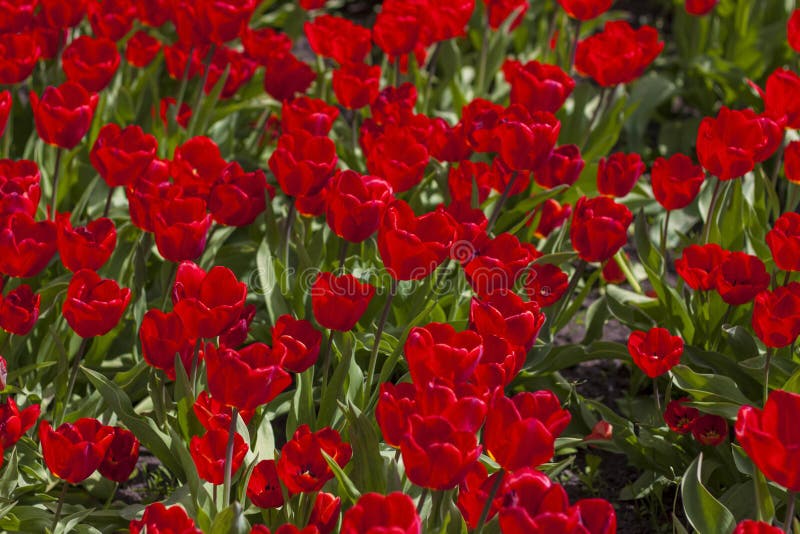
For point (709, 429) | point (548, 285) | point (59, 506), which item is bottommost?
point (709, 429)

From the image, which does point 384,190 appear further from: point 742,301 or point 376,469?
point 742,301

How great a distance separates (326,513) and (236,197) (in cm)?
89

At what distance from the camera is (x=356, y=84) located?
3.04m

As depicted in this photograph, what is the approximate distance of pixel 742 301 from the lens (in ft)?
7.86

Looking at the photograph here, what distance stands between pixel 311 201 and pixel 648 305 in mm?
1023

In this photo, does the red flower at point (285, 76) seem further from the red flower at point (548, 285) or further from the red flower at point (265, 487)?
the red flower at point (265, 487)

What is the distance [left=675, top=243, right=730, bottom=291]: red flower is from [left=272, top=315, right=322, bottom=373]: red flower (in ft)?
3.15

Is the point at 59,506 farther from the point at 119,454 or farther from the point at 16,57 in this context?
the point at 16,57

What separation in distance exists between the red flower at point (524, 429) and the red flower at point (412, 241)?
440 millimetres

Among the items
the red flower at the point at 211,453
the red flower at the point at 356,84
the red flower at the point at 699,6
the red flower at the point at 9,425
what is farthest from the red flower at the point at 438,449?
the red flower at the point at 699,6

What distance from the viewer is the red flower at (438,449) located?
1.58 metres

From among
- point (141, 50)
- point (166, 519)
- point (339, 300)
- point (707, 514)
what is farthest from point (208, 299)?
point (141, 50)

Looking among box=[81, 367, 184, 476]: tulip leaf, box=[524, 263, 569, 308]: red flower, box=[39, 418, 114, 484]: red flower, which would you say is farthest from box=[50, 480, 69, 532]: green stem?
box=[524, 263, 569, 308]: red flower

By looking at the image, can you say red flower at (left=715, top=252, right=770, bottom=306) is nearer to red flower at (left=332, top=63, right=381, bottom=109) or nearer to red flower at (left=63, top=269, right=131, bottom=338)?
red flower at (left=332, top=63, right=381, bottom=109)
